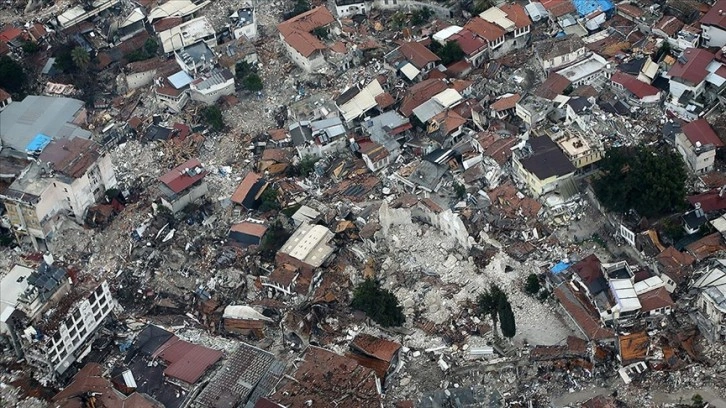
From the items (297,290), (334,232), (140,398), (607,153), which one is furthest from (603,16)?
(140,398)

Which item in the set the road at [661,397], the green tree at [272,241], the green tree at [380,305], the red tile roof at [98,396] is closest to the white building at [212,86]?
the green tree at [272,241]

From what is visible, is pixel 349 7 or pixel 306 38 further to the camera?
pixel 349 7

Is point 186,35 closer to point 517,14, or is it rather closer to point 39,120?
point 39,120

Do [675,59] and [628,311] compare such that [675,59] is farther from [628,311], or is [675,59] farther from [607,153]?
[628,311]

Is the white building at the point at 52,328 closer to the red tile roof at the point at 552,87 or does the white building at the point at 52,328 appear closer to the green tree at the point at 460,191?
the green tree at the point at 460,191

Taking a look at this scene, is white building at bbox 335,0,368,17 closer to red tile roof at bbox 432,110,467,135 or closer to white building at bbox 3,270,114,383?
red tile roof at bbox 432,110,467,135

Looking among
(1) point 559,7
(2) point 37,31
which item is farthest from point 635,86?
(2) point 37,31
